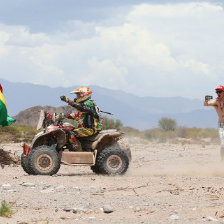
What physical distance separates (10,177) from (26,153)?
40.0 inches

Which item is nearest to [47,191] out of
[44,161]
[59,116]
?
[44,161]

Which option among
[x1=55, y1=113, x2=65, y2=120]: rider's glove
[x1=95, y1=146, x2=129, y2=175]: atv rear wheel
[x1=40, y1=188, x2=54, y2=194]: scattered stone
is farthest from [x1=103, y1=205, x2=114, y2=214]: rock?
[x1=55, y1=113, x2=65, y2=120]: rider's glove

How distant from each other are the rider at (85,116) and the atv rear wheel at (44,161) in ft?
2.45

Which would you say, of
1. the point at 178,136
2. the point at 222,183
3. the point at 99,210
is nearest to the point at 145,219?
the point at 99,210

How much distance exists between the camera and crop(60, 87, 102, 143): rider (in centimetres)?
1405

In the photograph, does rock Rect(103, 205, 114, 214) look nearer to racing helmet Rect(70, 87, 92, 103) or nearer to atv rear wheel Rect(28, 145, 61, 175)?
atv rear wheel Rect(28, 145, 61, 175)

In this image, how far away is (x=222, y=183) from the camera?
39.5 ft

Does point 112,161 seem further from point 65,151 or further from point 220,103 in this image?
point 220,103

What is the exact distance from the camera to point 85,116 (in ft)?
46.6

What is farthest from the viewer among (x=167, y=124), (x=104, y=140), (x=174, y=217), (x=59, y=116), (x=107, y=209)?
(x=167, y=124)

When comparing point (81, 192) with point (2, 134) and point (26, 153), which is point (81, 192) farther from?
point (2, 134)

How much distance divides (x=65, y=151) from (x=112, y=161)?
1.06 metres

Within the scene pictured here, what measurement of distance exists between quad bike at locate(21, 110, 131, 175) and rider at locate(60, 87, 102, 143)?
169 mm

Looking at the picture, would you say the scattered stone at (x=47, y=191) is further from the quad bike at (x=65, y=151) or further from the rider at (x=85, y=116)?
the rider at (x=85, y=116)
